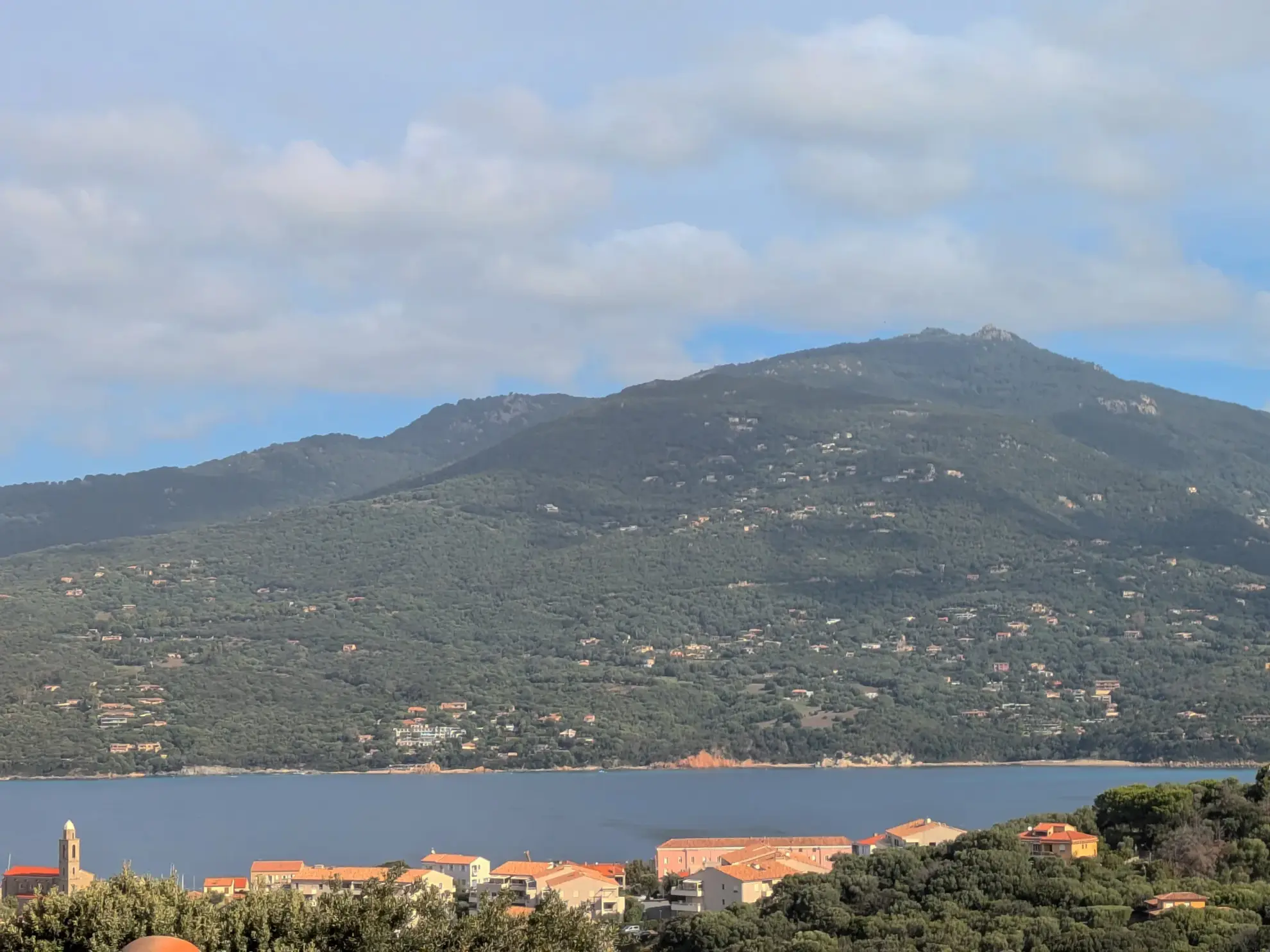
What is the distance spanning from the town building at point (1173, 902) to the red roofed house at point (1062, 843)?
409cm

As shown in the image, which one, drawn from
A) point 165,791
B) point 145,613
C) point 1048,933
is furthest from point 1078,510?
point 1048,933

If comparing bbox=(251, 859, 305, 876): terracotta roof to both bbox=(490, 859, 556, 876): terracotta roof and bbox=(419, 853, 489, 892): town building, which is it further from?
bbox=(490, 859, 556, 876): terracotta roof

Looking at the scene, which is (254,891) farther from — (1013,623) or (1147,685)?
(1013,623)

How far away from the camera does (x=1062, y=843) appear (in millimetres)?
37219

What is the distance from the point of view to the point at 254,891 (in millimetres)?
18719

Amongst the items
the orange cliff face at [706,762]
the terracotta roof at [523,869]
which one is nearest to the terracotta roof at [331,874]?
the terracotta roof at [523,869]

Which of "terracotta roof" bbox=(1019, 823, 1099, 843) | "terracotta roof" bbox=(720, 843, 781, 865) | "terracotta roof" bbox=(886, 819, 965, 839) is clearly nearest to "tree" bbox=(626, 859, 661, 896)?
"terracotta roof" bbox=(720, 843, 781, 865)

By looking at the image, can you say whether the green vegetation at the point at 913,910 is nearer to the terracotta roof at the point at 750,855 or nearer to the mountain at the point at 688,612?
the terracotta roof at the point at 750,855

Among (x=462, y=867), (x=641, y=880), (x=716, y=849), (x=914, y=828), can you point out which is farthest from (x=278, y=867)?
(x=914, y=828)

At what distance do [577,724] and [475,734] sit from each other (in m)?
6.93

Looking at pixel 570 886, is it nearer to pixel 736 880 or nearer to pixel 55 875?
pixel 736 880

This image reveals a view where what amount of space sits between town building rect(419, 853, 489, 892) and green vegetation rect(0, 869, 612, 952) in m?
37.0

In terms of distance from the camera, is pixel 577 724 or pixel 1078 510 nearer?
pixel 577 724

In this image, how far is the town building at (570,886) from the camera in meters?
47.4
